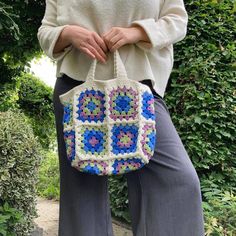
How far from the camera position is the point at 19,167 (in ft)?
8.74

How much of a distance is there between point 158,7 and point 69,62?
38cm

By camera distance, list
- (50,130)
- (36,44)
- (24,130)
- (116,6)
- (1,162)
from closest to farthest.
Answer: (116,6) → (1,162) → (24,130) → (36,44) → (50,130)

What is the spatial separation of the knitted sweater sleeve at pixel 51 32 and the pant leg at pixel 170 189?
1.38 feet

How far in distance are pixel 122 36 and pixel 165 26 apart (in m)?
0.18

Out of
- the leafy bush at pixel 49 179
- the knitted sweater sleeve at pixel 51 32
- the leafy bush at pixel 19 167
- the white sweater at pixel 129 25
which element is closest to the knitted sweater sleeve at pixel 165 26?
the white sweater at pixel 129 25

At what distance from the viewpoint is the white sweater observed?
159 cm

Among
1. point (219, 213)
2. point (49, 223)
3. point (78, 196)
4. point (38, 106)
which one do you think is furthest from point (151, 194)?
point (38, 106)

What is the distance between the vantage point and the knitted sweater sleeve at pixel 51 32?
5.46 feet

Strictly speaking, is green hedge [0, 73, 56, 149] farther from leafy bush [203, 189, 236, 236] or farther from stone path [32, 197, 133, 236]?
leafy bush [203, 189, 236, 236]

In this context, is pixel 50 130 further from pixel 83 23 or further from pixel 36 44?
pixel 83 23

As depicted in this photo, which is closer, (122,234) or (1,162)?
(1,162)

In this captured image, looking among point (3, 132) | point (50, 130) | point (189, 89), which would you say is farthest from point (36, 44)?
point (50, 130)

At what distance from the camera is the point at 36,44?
467cm

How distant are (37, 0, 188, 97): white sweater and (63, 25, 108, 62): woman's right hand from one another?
45 millimetres
